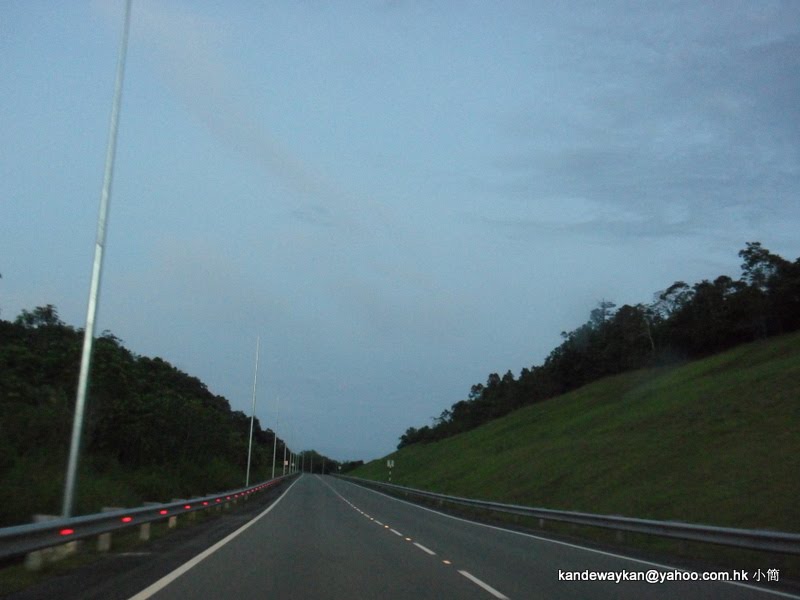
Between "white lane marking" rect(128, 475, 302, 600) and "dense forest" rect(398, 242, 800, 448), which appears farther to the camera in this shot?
"dense forest" rect(398, 242, 800, 448)

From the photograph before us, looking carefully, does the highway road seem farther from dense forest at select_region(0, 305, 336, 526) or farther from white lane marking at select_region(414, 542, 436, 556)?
dense forest at select_region(0, 305, 336, 526)

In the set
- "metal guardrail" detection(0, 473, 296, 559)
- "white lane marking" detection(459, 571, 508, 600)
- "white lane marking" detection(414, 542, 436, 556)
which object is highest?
"metal guardrail" detection(0, 473, 296, 559)

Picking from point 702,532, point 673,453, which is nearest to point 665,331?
point 673,453

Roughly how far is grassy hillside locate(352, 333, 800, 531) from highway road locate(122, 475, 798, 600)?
351 inches

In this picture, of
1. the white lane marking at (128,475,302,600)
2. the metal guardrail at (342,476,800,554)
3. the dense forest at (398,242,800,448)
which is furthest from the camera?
the dense forest at (398,242,800,448)

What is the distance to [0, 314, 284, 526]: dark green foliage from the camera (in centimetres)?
2424

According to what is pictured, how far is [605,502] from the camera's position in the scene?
3878 cm

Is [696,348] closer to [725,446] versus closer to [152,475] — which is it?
[725,446]

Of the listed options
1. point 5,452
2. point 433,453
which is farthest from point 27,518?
point 433,453

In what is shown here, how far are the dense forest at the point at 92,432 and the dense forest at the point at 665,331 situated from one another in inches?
2326

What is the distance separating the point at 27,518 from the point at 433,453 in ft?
366

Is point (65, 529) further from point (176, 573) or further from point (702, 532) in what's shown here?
point (702, 532)

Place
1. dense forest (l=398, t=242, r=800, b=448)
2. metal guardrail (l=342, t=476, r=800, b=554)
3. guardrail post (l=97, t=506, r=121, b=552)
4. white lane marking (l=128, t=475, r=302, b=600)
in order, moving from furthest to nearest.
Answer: dense forest (l=398, t=242, r=800, b=448) → guardrail post (l=97, t=506, r=121, b=552) → metal guardrail (l=342, t=476, r=800, b=554) → white lane marking (l=128, t=475, r=302, b=600)

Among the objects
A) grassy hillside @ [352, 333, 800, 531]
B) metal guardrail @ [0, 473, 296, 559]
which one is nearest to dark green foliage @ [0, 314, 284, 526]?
metal guardrail @ [0, 473, 296, 559]
